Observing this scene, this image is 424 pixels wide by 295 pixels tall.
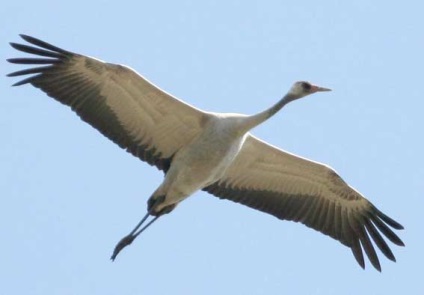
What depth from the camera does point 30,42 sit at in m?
25.1

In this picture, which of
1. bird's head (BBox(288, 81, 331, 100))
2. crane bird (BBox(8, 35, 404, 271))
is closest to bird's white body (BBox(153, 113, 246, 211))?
crane bird (BBox(8, 35, 404, 271))

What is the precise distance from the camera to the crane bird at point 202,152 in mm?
25156

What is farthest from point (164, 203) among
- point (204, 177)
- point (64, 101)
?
point (64, 101)

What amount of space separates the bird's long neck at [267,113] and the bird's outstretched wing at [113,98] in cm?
104

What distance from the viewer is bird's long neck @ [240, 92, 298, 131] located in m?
24.8

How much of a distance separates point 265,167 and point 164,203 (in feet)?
7.50

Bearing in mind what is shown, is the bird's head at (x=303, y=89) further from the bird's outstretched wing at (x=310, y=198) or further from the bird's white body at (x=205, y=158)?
the bird's outstretched wing at (x=310, y=198)

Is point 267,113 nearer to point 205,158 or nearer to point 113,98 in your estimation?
point 205,158

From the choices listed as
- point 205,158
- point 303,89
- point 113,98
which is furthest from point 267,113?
point 113,98

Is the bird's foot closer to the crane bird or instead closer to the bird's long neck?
the crane bird

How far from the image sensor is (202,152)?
995 inches

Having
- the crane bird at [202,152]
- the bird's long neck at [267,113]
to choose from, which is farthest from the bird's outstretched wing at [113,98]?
the bird's long neck at [267,113]

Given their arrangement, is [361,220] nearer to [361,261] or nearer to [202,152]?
[361,261]

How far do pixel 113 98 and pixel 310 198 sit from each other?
4.50 metres
